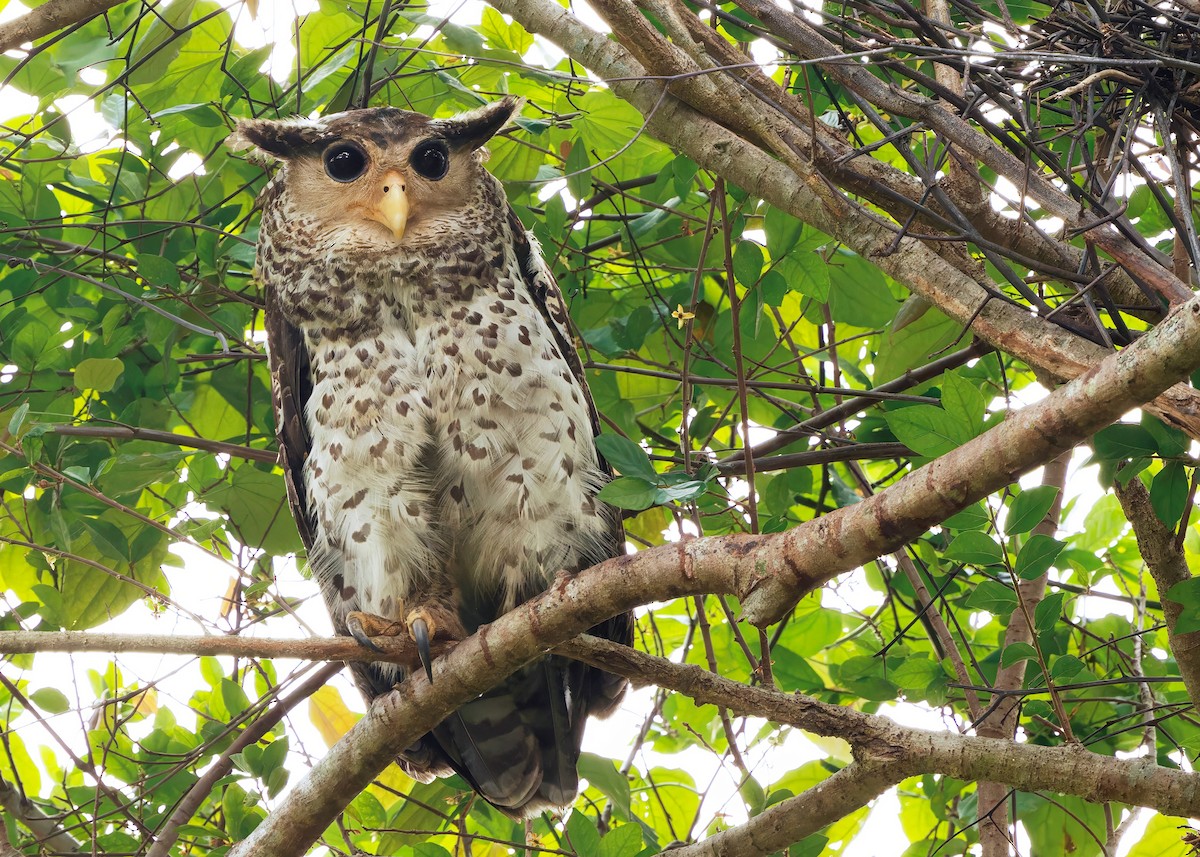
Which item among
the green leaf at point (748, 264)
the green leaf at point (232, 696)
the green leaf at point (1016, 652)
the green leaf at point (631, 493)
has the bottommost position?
the green leaf at point (1016, 652)

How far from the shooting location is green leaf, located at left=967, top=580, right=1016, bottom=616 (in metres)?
2.47

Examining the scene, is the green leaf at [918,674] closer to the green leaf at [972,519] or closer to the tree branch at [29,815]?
the green leaf at [972,519]

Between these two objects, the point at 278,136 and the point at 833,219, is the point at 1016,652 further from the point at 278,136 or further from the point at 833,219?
the point at 278,136

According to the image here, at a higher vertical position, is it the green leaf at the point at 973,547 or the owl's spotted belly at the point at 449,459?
the owl's spotted belly at the point at 449,459

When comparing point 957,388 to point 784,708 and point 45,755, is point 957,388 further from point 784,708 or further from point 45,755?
point 45,755

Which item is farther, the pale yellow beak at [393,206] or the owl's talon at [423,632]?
the pale yellow beak at [393,206]

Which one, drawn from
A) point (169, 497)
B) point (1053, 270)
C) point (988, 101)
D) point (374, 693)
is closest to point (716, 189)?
point (988, 101)

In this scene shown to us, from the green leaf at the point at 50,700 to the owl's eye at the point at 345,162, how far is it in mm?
1569

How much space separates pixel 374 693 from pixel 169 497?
88 cm

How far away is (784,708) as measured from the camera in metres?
2.15

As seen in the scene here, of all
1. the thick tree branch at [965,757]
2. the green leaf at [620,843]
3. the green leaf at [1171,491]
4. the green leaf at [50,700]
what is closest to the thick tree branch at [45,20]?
the green leaf at [50,700]

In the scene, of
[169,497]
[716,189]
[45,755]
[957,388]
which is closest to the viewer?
[957,388]

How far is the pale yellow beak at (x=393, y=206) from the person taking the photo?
3.05m

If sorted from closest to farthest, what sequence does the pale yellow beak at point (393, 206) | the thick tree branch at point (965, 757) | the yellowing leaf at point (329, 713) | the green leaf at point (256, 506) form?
the thick tree branch at point (965, 757), the pale yellow beak at point (393, 206), the green leaf at point (256, 506), the yellowing leaf at point (329, 713)
